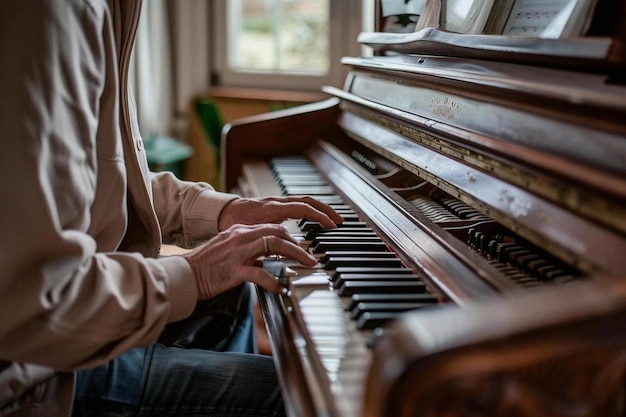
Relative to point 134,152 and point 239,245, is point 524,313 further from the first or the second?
point 134,152

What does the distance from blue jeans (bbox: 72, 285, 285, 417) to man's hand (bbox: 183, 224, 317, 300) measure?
0.14 m

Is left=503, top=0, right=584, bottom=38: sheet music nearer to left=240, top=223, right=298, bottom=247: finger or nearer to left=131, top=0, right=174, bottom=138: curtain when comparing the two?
left=240, top=223, right=298, bottom=247: finger

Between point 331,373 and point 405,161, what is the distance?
2.31 feet

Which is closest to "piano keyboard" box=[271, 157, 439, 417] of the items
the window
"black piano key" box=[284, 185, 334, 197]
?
"black piano key" box=[284, 185, 334, 197]

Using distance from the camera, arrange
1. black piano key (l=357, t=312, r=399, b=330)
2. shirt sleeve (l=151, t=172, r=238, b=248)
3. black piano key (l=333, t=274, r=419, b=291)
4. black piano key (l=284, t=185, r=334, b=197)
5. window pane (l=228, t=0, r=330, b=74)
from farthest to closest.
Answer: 1. window pane (l=228, t=0, r=330, b=74)
2. black piano key (l=284, t=185, r=334, b=197)
3. shirt sleeve (l=151, t=172, r=238, b=248)
4. black piano key (l=333, t=274, r=419, b=291)
5. black piano key (l=357, t=312, r=399, b=330)

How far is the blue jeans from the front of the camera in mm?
1089

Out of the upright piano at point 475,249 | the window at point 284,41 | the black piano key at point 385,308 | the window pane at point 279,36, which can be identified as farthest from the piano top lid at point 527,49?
the window pane at point 279,36

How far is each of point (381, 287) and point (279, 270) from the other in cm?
18

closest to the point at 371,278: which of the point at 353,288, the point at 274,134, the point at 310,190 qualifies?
the point at 353,288

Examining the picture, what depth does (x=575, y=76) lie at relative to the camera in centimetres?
99

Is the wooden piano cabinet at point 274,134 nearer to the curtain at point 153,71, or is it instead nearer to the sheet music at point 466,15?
the sheet music at point 466,15

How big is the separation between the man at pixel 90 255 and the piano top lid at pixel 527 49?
0.45 m

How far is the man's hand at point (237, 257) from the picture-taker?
3.58 feet

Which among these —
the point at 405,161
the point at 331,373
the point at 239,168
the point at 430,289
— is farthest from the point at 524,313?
the point at 239,168
